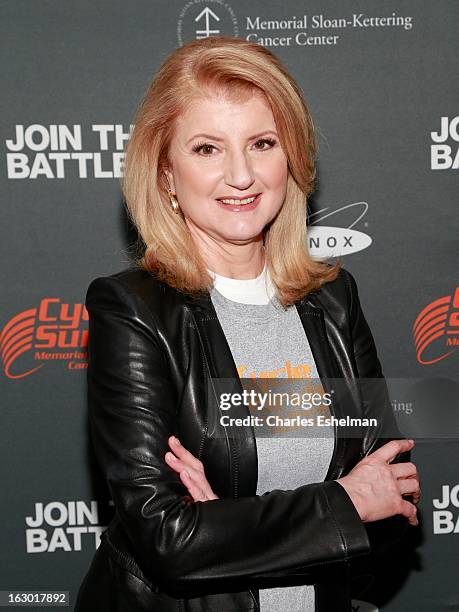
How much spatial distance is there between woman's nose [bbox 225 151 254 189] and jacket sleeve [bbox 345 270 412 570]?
1.61 feet

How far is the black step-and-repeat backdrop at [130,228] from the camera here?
3.03 m

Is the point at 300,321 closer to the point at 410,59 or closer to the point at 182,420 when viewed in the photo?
the point at 182,420

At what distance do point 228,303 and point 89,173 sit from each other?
1.33m

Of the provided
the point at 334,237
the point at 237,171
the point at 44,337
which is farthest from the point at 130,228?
the point at 237,171

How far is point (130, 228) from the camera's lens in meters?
3.13

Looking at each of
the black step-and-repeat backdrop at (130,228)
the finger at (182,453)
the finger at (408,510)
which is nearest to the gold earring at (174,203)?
the finger at (182,453)

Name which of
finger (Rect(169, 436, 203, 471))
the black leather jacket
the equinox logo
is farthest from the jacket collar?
the equinox logo

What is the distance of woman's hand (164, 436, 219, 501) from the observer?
5.60ft

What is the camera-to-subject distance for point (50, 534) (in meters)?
3.23

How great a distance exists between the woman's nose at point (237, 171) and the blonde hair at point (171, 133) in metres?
0.14

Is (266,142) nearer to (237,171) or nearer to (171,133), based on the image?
(237,171)

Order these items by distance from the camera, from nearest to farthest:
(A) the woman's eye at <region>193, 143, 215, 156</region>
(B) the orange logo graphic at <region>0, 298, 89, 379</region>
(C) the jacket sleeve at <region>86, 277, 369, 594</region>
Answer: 1. (C) the jacket sleeve at <region>86, 277, 369, 594</region>
2. (A) the woman's eye at <region>193, 143, 215, 156</region>
3. (B) the orange logo graphic at <region>0, 298, 89, 379</region>

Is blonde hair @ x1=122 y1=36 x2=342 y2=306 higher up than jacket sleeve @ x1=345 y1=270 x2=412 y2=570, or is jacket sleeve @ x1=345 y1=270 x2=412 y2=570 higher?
blonde hair @ x1=122 y1=36 x2=342 y2=306

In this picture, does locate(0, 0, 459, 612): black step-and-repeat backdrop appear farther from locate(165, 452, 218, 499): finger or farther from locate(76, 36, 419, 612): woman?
locate(165, 452, 218, 499): finger
